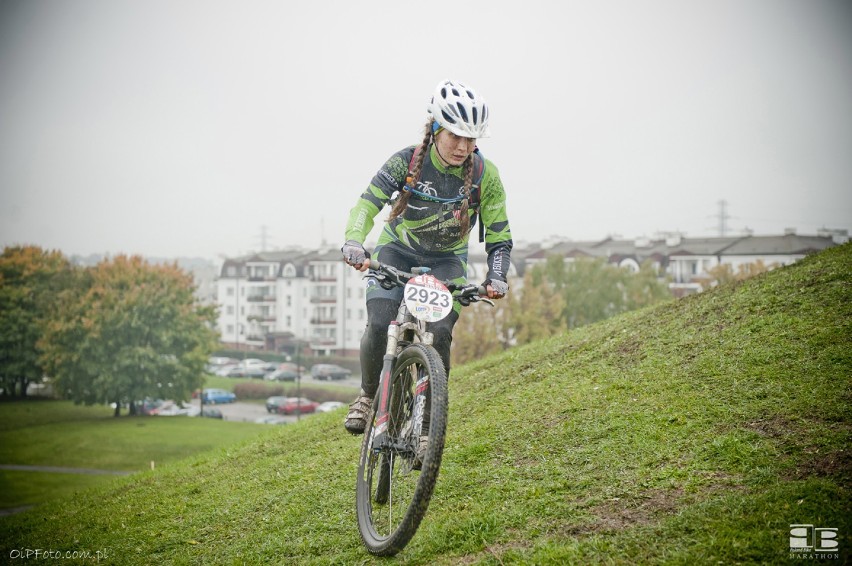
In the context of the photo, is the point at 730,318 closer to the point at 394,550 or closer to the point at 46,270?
the point at 394,550

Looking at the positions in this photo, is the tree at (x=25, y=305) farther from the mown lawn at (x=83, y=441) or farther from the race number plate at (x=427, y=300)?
the race number plate at (x=427, y=300)

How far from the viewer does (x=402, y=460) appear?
6.28m

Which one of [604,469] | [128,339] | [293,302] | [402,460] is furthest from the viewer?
[293,302]

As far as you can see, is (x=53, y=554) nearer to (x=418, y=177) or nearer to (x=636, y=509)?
(x=418, y=177)

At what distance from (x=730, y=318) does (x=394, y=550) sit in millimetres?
7374

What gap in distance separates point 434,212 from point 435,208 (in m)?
0.04

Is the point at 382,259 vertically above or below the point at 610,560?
above

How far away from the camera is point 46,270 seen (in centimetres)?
8038

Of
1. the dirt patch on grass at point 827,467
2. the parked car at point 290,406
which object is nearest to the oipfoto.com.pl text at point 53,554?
the dirt patch on grass at point 827,467

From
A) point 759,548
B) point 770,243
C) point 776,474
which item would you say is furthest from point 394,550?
point 770,243

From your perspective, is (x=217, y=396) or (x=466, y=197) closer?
(x=466, y=197)

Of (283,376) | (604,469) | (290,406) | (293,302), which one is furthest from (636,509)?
(293,302)

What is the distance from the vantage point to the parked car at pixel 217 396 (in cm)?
9169

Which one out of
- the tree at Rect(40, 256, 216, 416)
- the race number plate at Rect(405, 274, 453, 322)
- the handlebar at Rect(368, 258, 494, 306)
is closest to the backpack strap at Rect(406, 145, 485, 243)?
the handlebar at Rect(368, 258, 494, 306)
